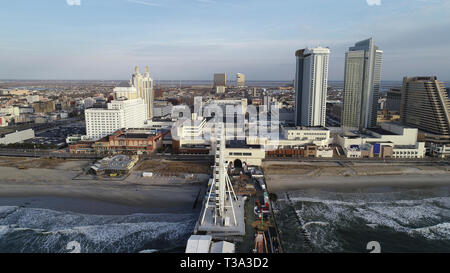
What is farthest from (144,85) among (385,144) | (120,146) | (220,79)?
(220,79)

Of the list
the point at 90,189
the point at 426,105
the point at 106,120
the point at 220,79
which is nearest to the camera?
the point at 90,189

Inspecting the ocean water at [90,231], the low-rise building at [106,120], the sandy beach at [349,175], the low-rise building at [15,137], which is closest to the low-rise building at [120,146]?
the low-rise building at [106,120]

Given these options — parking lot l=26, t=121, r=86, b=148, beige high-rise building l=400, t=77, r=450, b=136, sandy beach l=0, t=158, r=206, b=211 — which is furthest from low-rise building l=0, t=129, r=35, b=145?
beige high-rise building l=400, t=77, r=450, b=136

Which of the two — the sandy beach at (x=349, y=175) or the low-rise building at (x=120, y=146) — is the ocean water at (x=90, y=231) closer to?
the sandy beach at (x=349, y=175)

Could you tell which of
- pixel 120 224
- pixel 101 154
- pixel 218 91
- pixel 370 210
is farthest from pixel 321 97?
pixel 218 91

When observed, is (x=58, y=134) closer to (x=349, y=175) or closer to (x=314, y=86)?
(x=314, y=86)
